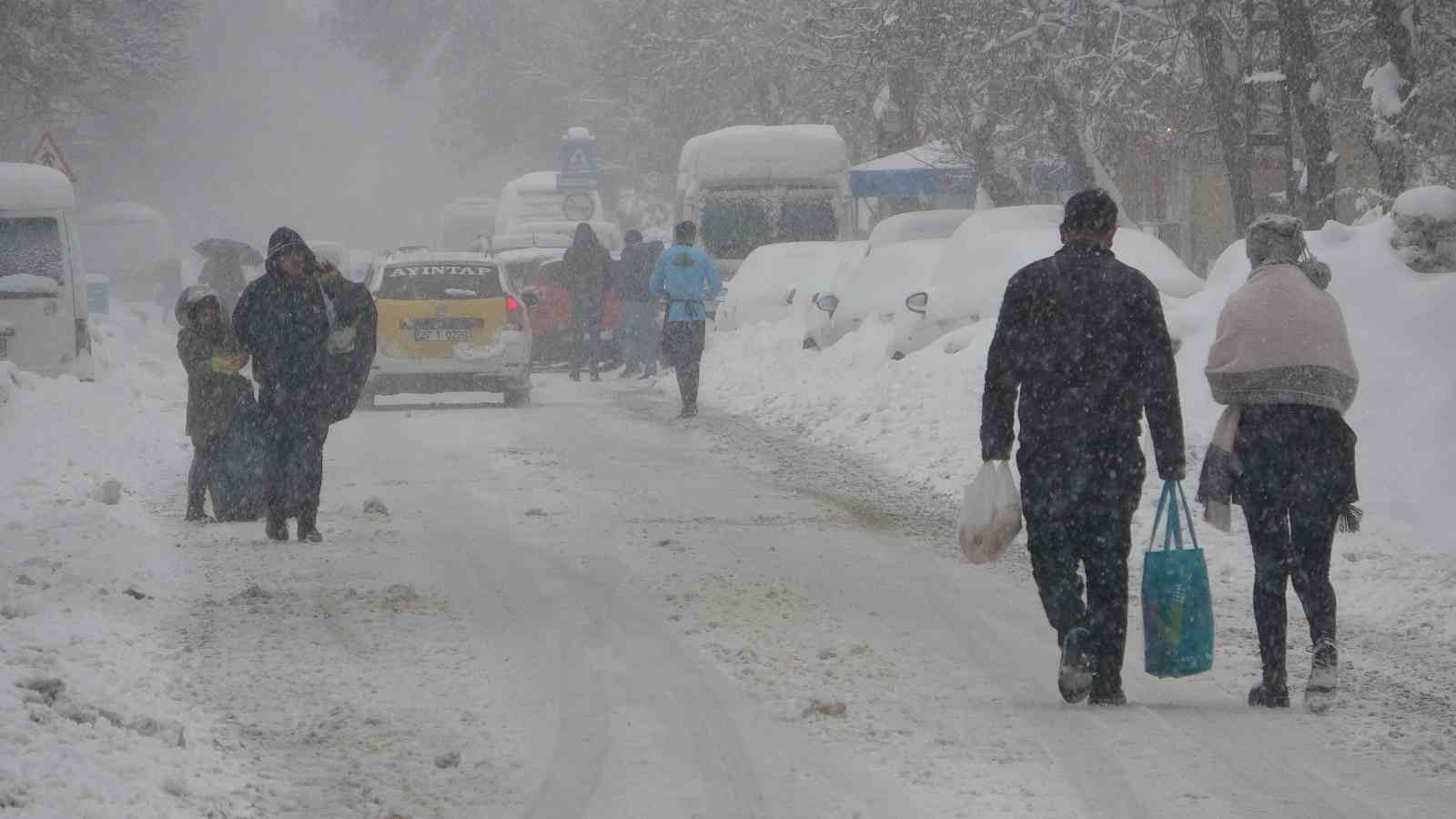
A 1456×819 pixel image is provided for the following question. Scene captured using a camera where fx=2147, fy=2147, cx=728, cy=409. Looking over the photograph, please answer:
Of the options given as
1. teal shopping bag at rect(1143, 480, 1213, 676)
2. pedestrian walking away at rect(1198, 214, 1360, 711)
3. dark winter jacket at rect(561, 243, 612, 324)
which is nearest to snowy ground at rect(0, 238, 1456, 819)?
teal shopping bag at rect(1143, 480, 1213, 676)

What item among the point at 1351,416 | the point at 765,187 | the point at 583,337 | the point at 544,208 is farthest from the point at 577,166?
the point at 1351,416

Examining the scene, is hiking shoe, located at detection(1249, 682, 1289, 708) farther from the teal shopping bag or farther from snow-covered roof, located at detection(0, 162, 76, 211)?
snow-covered roof, located at detection(0, 162, 76, 211)

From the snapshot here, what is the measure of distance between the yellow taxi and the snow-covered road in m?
8.36

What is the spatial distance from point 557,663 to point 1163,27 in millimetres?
17932

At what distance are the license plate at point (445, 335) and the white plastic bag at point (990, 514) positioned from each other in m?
14.7

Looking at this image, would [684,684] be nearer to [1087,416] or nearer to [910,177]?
[1087,416]

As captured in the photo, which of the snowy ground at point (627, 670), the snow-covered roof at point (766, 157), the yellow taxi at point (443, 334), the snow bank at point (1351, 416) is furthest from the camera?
the snow-covered roof at point (766, 157)

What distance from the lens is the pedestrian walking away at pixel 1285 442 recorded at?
293 inches

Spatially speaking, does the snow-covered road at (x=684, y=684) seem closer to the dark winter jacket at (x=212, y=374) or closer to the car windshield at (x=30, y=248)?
the dark winter jacket at (x=212, y=374)

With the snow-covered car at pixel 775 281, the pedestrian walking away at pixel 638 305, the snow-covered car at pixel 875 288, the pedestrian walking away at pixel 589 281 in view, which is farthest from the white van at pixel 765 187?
the snow-covered car at pixel 875 288

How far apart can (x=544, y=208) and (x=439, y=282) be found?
21.0 metres

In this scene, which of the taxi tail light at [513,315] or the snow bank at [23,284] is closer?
the taxi tail light at [513,315]

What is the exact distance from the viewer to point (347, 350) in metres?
12.1

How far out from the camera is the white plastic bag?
7477 mm
